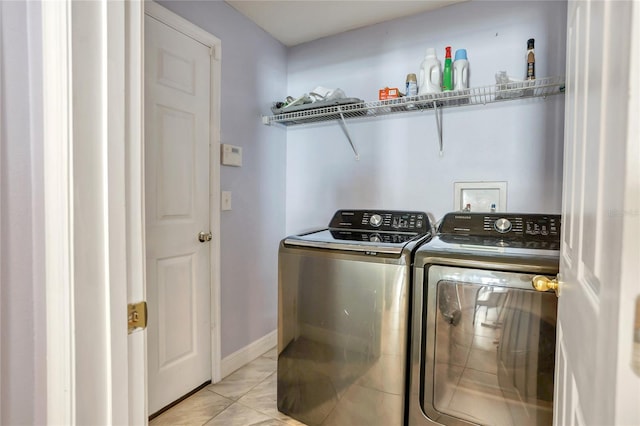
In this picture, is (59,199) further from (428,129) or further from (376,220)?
(428,129)

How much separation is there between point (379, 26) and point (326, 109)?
2.39 feet

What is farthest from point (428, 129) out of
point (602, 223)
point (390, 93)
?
point (602, 223)

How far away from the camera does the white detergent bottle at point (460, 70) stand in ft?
6.35

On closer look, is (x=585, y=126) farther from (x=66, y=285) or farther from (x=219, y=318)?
(x=219, y=318)

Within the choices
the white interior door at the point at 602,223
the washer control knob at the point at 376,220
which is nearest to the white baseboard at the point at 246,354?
the washer control knob at the point at 376,220

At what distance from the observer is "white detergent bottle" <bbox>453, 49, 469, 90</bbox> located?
193cm

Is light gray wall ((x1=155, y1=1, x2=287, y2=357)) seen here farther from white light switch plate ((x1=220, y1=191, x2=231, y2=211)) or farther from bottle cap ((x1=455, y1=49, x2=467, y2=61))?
bottle cap ((x1=455, y1=49, x2=467, y2=61))

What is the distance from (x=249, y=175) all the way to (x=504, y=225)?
64.6 inches

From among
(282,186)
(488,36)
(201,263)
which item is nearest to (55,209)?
(201,263)

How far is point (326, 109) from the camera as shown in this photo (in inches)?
87.7

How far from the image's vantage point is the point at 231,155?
2164mm

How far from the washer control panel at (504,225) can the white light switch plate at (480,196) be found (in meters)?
0.16

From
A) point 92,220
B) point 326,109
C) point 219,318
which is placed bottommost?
point 219,318

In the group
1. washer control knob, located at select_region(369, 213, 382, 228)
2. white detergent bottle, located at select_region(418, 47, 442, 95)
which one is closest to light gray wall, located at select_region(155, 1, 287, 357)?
washer control knob, located at select_region(369, 213, 382, 228)
